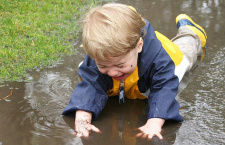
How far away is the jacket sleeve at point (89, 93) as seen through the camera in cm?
285

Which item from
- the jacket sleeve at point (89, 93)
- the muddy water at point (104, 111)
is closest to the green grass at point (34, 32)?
the muddy water at point (104, 111)

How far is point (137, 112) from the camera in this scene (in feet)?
9.98

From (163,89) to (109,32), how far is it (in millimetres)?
691

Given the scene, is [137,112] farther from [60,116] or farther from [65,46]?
[65,46]

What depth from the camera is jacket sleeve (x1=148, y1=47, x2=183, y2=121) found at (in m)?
2.76

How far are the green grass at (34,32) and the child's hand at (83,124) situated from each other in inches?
40.6

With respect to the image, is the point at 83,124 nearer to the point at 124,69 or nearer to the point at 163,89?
the point at 124,69

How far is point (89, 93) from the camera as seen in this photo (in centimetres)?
293

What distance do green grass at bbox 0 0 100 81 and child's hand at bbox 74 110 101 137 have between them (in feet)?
3.38

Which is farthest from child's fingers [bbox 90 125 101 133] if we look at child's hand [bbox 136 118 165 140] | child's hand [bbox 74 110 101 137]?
child's hand [bbox 136 118 165 140]

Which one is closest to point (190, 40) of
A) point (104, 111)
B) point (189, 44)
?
point (189, 44)

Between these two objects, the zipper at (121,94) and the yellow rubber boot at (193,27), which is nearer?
the zipper at (121,94)

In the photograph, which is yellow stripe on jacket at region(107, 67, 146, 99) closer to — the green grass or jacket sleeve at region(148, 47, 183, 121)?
jacket sleeve at region(148, 47, 183, 121)

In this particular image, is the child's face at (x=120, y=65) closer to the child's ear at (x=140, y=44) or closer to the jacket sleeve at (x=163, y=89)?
the child's ear at (x=140, y=44)
